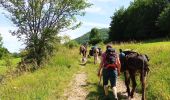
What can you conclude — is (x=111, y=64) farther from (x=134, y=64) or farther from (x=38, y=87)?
(x=38, y=87)

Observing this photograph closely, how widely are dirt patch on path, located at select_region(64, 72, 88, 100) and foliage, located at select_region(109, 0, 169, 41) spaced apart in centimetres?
5329

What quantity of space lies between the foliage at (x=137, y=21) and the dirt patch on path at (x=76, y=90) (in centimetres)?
5329

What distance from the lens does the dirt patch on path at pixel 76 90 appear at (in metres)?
17.0

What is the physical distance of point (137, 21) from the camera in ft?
257

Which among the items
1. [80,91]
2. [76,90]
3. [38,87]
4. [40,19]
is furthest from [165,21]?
[38,87]

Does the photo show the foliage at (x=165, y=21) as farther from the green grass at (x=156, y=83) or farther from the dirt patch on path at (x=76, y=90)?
the dirt patch on path at (x=76, y=90)

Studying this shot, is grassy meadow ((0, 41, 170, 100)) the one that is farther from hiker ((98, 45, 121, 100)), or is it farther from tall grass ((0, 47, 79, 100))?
hiker ((98, 45, 121, 100))

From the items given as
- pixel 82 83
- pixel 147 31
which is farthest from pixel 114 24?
pixel 82 83

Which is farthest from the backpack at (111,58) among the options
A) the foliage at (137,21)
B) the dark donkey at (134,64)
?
the foliage at (137,21)

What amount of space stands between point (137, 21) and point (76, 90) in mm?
61023

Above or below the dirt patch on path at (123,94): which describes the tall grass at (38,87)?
above

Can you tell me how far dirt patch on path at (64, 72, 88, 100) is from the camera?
17.0 metres

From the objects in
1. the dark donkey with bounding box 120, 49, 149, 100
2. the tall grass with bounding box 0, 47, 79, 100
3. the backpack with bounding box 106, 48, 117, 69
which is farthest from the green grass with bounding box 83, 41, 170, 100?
the backpack with bounding box 106, 48, 117, 69

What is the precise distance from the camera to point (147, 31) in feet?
247
